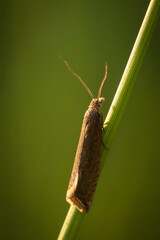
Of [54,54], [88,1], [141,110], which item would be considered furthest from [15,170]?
[88,1]

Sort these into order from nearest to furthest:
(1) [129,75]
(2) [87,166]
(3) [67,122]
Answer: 1. (1) [129,75]
2. (2) [87,166]
3. (3) [67,122]

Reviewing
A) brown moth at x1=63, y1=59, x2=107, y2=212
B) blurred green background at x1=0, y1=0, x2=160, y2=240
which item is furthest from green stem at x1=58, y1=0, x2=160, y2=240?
blurred green background at x1=0, y1=0, x2=160, y2=240

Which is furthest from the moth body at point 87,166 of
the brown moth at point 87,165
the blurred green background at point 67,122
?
the blurred green background at point 67,122

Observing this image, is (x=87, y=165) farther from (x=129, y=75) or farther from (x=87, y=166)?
(x=129, y=75)

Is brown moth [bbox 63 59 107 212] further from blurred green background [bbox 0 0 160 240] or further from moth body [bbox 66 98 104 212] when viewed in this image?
blurred green background [bbox 0 0 160 240]

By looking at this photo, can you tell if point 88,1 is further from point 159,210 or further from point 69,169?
point 159,210

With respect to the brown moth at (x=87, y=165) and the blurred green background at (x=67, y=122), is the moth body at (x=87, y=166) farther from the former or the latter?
the blurred green background at (x=67, y=122)

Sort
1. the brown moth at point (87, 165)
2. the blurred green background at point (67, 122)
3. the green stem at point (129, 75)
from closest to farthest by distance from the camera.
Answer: the green stem at point (129, 75), the brown moth at point (87, 165), the blurred green background at point (67, 122)

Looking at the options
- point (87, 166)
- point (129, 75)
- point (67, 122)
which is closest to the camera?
point (129, 75)

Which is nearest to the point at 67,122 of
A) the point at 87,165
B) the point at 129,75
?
the point at 87,165

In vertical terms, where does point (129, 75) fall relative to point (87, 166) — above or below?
above
